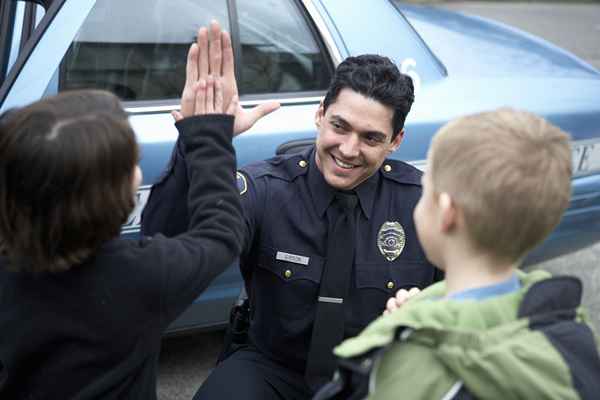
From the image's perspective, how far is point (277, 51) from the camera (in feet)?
7.98

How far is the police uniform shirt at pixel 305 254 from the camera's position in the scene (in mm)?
1811

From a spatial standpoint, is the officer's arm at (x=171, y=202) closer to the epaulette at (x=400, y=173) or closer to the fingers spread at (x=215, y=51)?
the fingers spread at (x=215, y=51)

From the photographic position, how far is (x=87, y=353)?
1.23 metres

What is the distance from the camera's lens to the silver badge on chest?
183 cm

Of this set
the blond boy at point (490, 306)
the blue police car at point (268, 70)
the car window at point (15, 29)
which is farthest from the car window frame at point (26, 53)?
the blond boy at point (490, 306)

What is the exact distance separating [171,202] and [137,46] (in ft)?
2.99

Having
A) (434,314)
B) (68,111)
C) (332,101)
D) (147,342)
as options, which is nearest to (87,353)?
(147,342)

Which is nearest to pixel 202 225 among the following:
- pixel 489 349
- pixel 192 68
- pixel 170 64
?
pixel 192 68

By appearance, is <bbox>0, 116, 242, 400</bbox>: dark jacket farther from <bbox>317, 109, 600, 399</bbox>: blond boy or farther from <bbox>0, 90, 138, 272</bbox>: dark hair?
<bbox>317, 109, 600, 399</bbox>: blond boy

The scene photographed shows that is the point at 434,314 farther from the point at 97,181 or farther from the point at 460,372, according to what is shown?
the point at 97,181

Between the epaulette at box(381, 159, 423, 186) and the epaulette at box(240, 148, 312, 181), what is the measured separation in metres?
0.22

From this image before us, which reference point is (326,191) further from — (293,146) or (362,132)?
(293,146)

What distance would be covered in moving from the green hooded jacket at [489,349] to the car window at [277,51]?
1.43m

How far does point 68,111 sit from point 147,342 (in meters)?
0.45
